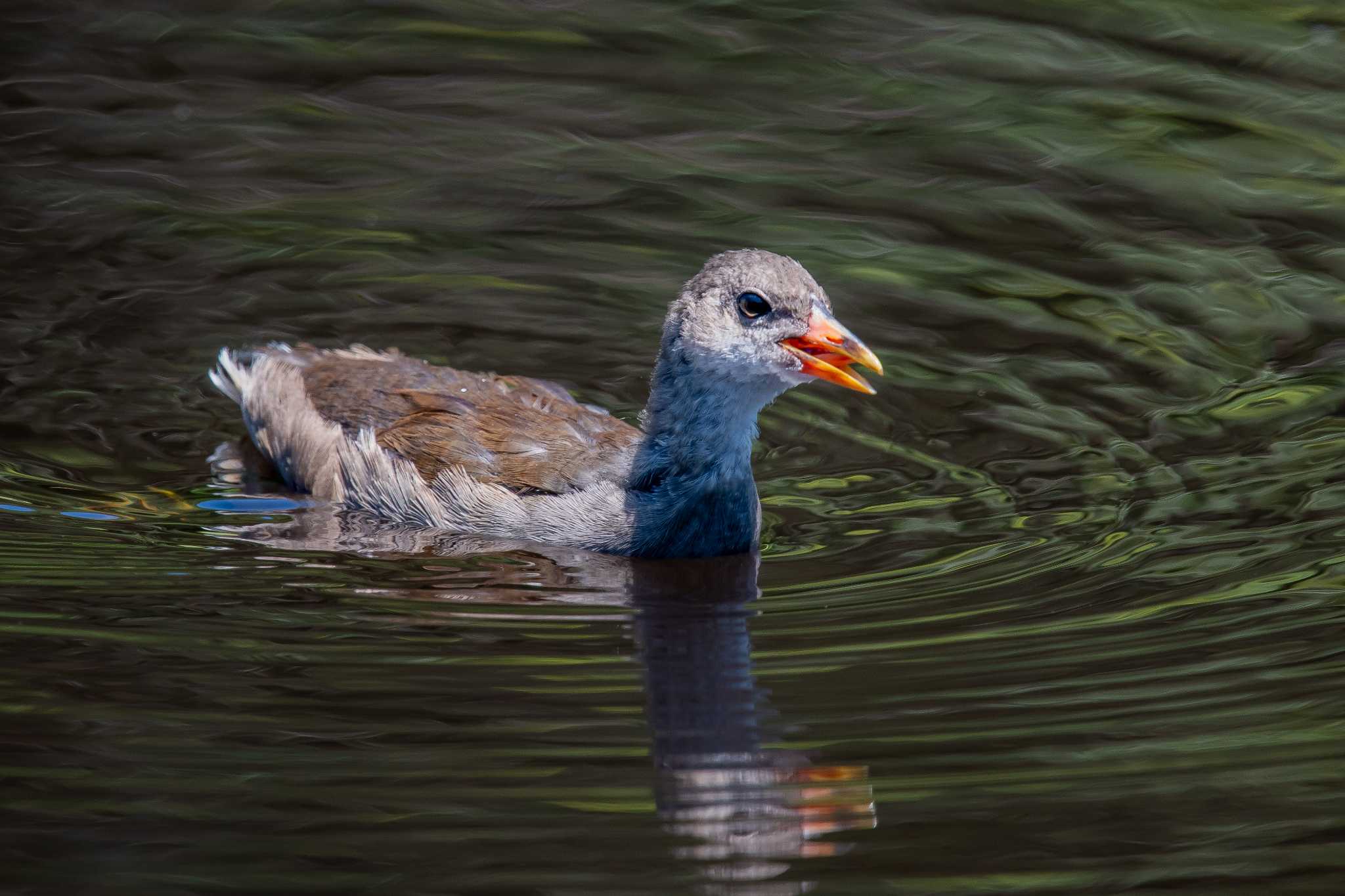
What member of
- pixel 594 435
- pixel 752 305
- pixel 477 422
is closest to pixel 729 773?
pixel 752 305

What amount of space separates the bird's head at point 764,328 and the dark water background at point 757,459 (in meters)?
0.70

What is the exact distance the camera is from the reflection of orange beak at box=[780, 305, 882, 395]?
22.4 ft

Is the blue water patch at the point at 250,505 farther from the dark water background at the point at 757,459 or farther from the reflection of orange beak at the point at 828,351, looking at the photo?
the reflection of orange beak at the point at 828,351

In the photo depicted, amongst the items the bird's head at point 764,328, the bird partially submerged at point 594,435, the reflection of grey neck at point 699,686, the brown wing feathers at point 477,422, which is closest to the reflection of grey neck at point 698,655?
the reflection of grey neck at point 699,686

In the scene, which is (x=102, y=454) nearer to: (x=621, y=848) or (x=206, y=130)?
(x=206, y=130)

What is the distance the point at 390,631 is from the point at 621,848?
5.51ft

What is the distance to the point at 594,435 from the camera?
7652 mm

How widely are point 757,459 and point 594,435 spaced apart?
3.15 feet

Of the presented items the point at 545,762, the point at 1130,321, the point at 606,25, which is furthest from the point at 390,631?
the point at 606,25

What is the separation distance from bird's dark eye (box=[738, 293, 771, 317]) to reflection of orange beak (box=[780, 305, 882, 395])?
14cm

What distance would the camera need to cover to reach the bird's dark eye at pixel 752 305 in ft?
22.8

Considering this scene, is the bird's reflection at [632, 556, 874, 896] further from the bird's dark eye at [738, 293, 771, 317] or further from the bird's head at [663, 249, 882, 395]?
the bird's dark eye at [738, 293, 771, 317]

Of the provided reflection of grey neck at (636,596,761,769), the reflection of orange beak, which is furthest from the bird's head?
reflection of grey neck at (636,596,761,769)

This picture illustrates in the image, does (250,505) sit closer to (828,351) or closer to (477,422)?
(477,422)
